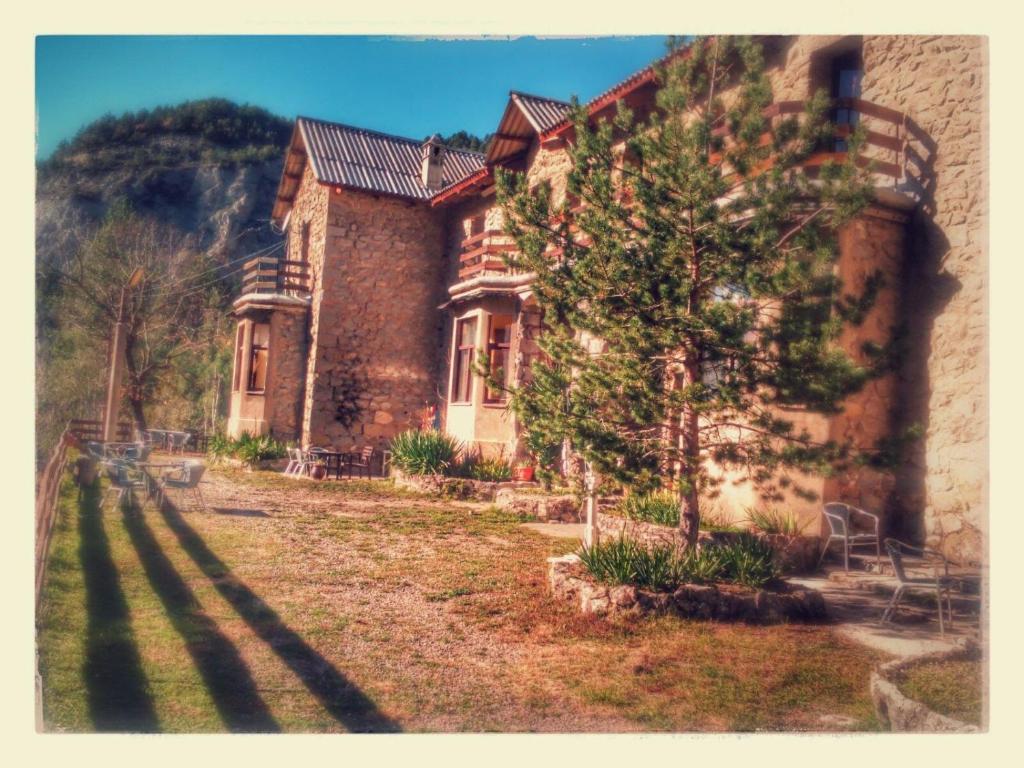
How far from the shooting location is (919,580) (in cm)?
389

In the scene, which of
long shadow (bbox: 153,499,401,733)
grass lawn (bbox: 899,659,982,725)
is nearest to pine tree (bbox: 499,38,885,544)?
grass lawn (bbox: 899,659,982,725)

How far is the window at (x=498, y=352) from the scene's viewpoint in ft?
14.8

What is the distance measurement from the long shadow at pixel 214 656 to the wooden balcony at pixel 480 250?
270cm

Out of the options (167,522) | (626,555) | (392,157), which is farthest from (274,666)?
(392,157)

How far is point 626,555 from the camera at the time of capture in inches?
181

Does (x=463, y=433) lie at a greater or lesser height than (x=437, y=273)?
lesser

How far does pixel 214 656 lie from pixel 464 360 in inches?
92.5

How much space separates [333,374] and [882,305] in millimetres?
3348

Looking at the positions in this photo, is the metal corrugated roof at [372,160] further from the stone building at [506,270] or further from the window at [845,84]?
the window at [845,84]

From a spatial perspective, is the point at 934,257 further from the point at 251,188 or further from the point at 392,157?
the point at 251,188

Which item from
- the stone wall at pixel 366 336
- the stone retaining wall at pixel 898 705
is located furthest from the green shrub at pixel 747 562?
the stone wall at pixel 366 336

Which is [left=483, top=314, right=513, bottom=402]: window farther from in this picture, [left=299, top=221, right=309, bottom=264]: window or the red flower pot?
[left=299, top=221, right=309, bottom=264]: window

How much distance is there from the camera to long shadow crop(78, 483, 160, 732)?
140 inches

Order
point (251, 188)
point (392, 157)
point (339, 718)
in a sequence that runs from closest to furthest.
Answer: point (339, 718)
point (251, 188)
point (392, 157)
